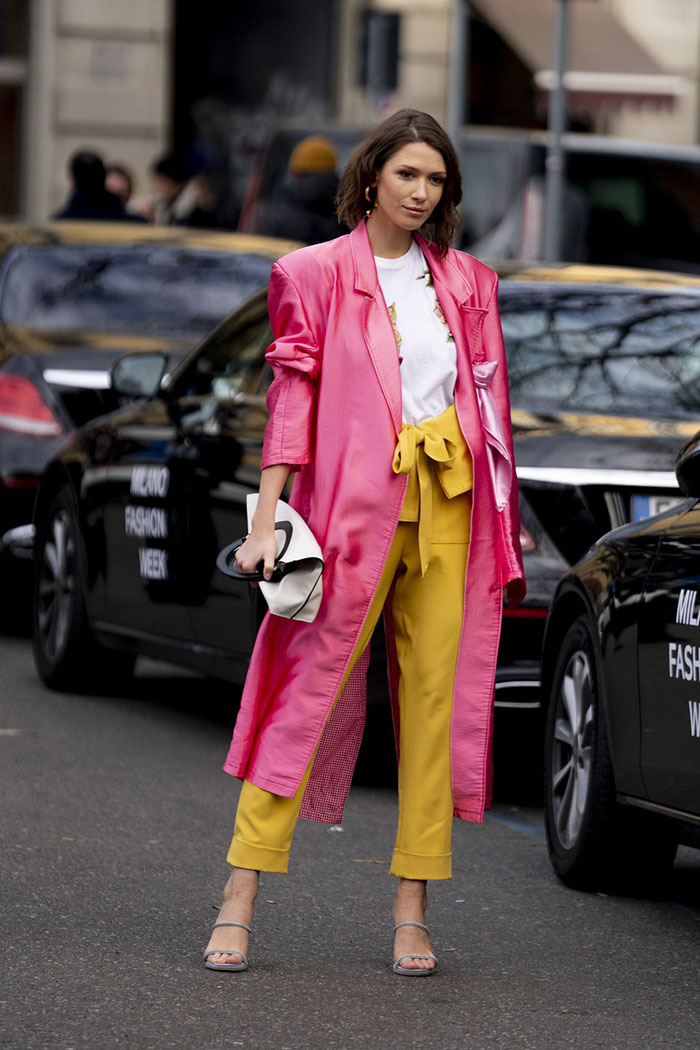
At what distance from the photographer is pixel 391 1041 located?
14.9ft

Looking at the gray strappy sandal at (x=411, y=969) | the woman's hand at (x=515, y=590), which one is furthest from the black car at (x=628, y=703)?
the gray strappy sandal at (x=411, y=969)

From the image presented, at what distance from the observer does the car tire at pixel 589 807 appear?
5.87m

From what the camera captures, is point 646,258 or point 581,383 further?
point 646,258

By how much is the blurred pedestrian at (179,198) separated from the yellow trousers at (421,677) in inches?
534

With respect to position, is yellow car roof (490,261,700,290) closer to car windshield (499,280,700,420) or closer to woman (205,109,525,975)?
car windshield (499,280,700,420)

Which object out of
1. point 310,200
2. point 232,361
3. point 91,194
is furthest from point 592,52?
point 232,361

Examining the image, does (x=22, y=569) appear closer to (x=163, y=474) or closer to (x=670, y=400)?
(x=163, y=474)

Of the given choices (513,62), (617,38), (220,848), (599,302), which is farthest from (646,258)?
(220,848)

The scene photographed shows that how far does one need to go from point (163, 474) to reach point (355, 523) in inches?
132

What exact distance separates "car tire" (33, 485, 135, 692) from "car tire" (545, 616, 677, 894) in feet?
9.65

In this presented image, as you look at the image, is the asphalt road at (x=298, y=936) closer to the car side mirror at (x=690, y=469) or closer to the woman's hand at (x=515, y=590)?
the woman's hand at (x=515, y=590)

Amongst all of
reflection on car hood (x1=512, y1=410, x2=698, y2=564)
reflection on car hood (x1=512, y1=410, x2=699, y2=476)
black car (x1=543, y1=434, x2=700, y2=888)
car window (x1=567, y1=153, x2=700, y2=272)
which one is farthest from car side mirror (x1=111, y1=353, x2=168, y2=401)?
car window (x1=567, y1=153, x2=700, y2=272)

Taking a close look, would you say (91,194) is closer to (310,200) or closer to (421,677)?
(310,200)

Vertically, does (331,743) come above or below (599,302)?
below
